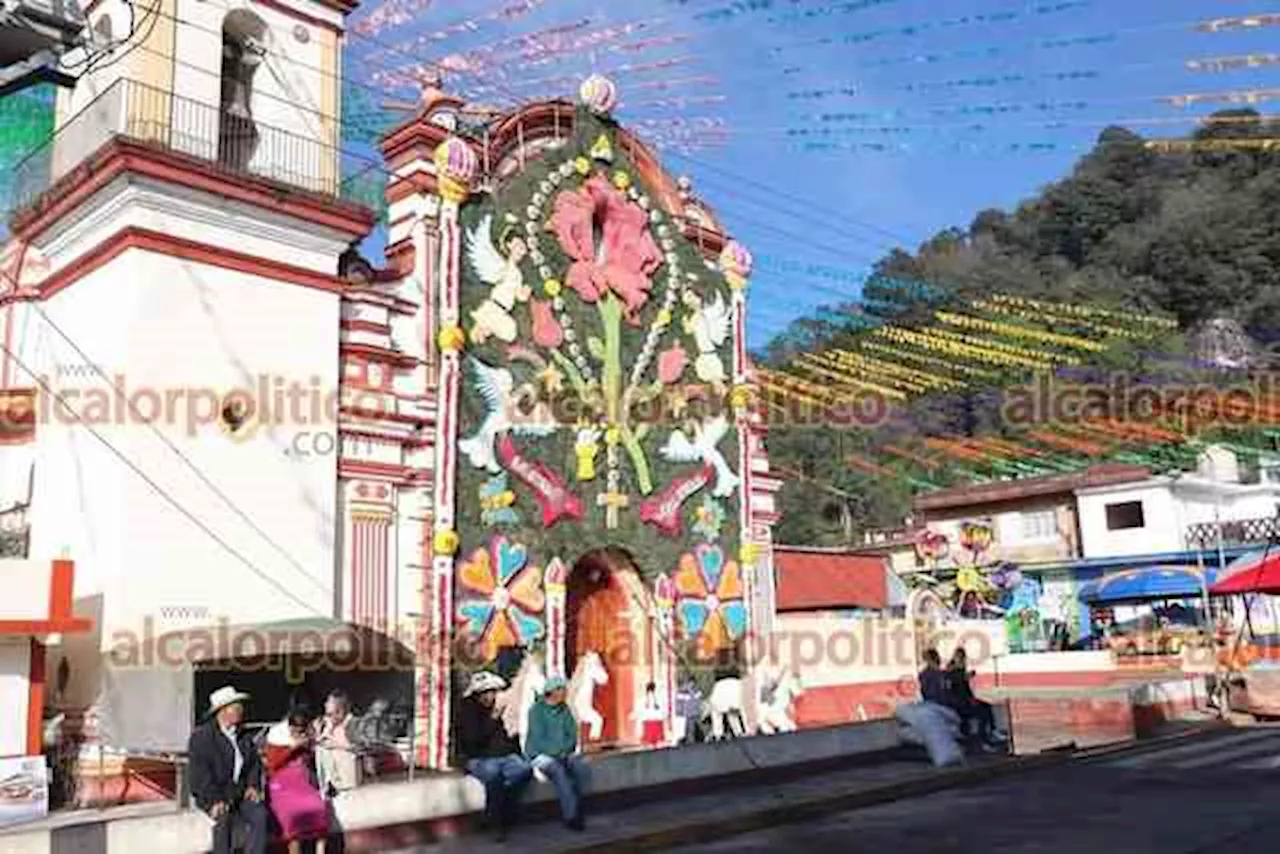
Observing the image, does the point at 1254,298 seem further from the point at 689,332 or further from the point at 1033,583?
the point at 689,332

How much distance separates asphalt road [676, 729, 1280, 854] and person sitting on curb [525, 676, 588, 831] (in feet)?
4.23

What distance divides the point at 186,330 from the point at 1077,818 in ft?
35.3

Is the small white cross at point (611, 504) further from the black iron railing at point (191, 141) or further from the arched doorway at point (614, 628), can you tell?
the black iron railing at point (191, 141)

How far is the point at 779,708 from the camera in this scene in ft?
65.3

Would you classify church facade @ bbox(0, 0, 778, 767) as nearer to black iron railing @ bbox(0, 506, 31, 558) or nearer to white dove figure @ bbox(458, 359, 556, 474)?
white dove figure @ bbox(458, 359, 556, 474)

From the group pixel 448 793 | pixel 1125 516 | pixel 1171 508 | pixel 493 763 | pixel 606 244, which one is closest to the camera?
pixel 448 793

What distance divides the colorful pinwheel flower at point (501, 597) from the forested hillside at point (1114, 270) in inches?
1210

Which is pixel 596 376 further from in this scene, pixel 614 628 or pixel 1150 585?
pixel 1150 585

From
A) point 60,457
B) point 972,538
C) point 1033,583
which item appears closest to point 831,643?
point 972,538

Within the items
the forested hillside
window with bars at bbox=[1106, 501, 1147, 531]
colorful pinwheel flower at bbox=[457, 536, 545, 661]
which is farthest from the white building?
colorful pinwheel flower at bbox=[457, 536, 545, 661]

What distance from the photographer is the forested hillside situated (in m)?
49.7

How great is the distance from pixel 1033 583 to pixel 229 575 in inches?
1369

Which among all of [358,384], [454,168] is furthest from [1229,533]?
[358,384]

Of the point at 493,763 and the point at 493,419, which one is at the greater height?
the point at 493,419
